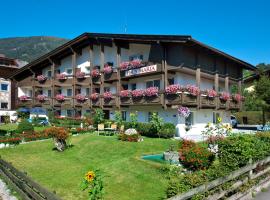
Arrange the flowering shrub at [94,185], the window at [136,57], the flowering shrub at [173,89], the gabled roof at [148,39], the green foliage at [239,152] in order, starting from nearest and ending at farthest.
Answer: the flowering shrub at [94,185] < the green foliage at [239,152] < the gabled roof at [148,39] < the flowering shrub at [173,89] < the window at [136,57]

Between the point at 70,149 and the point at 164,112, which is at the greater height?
the point at 164,112

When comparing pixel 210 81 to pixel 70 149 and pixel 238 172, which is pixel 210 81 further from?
pixel 238 172

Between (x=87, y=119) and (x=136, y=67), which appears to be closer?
(x=136, y=67)

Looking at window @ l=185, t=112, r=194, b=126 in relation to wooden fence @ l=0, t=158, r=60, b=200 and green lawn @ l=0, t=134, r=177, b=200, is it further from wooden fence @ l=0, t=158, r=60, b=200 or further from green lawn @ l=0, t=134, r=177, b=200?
wooden fence @ l=0, t=158, r=60, b=200

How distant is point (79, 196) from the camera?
440 inches

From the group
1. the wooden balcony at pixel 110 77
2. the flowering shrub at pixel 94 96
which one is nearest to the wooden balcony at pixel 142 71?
the wooden balcony at pixel 110 77

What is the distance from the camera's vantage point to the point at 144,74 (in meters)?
29.6

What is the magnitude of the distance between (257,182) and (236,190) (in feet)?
5.02

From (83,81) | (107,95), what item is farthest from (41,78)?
(107,95)

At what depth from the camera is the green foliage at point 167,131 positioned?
25212 mm

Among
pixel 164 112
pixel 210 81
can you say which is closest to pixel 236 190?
pixel 164 112

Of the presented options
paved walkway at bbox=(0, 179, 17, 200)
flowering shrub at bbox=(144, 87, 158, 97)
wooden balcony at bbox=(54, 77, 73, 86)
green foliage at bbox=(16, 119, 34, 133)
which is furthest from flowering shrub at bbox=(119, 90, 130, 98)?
paved walkway at bbox=(0, 179, 17, 200)

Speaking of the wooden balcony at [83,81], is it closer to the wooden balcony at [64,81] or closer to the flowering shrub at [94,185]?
the wooden balcony at [64,81]

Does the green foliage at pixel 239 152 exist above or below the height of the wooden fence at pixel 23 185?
above
